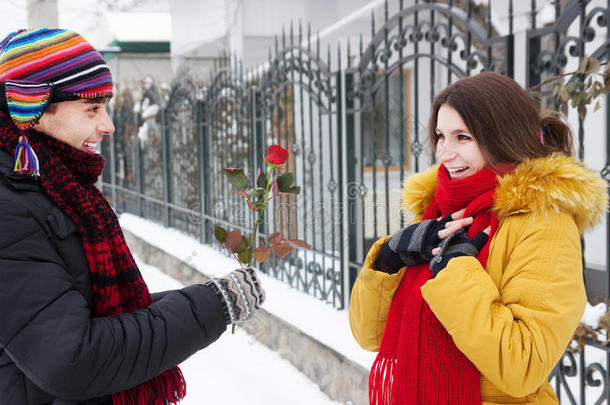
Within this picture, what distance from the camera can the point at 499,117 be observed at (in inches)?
58.3

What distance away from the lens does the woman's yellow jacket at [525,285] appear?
132cm

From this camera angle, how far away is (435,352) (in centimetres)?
149

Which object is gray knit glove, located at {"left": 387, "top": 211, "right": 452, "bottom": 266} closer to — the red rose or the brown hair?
the brown hair

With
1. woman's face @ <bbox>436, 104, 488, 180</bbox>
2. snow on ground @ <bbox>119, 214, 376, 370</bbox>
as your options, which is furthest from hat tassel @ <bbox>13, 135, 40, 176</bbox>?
snow on ground @ <bbox>119, 214, 376, 370</bbox>

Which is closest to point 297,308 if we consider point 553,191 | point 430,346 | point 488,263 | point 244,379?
point 244,379

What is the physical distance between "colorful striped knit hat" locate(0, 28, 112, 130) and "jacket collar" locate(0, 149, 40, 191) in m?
0.09

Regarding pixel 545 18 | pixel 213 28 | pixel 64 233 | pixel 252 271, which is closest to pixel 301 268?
pixel 545 18

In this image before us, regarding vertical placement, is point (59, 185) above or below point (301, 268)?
above

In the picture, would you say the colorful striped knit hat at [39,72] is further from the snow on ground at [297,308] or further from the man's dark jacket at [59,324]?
the snow on ground at [297,308]

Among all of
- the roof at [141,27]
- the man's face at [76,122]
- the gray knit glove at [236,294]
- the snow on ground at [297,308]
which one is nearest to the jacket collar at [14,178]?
the man's face at [76,122]

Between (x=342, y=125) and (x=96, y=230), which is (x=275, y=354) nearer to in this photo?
(x=342, y=125)

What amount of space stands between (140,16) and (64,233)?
17.5 meters

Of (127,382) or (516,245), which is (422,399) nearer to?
(516,245)

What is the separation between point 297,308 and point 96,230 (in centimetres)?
324
